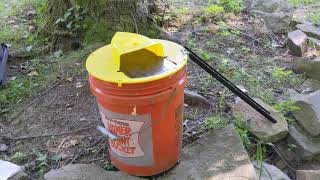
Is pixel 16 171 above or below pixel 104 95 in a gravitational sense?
below

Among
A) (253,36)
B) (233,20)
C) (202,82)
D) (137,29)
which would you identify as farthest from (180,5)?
(202,82)

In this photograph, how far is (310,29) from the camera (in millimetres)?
4562

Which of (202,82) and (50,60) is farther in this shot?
(50,60)

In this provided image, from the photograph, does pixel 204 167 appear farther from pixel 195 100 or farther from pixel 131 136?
pixel 195 100

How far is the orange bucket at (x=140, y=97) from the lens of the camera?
2.31 meters

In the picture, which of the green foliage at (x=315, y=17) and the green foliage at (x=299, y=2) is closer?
the green foliage at (x=315, y=17)

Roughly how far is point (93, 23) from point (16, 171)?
5.86 feet

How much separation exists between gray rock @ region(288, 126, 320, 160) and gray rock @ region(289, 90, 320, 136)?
6 cm

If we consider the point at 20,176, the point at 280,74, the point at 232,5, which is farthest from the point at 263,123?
the point at 232,5

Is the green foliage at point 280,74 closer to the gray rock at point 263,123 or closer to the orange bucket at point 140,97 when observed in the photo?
the gray rock at point 263,123

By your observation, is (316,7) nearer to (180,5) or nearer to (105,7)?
(180,5)

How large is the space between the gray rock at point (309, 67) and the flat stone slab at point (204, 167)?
143 centimetres

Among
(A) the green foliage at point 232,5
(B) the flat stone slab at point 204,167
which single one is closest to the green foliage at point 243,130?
(B) the flat stone slab at point 204,167

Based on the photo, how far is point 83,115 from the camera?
3289 mm
